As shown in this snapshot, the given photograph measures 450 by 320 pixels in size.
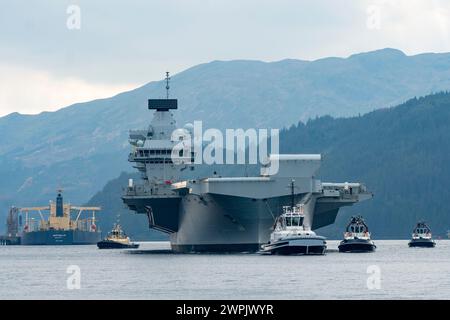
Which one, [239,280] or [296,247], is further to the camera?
[296,247]

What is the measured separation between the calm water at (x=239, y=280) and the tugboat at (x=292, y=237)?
1.93 metres

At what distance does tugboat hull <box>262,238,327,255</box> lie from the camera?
110688 mm

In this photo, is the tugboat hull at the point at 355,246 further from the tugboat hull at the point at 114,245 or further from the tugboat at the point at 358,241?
the tugboat hull at the point at 114,245

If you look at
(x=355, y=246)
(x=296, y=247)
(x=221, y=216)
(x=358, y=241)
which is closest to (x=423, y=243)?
(x=358, y=241)

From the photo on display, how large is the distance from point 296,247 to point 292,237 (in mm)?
1058

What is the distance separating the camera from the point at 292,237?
11094 centimetres

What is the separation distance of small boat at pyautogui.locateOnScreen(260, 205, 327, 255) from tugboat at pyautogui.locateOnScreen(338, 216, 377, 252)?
79.8ft

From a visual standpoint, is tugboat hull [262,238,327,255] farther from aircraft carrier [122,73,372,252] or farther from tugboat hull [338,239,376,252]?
tugboat hull [338,239,376,252]

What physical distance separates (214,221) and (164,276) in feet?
121

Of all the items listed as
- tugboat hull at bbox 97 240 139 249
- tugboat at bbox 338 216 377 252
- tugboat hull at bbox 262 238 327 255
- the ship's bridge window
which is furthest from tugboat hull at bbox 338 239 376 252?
tugboat hull at bbox 97 240 139 249

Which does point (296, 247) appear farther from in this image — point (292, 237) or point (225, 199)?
point (225, 199)

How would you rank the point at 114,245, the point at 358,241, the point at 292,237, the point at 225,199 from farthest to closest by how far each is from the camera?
the point at 114,245
the point at 358,241
the point at 225,199
the point at 292,237
